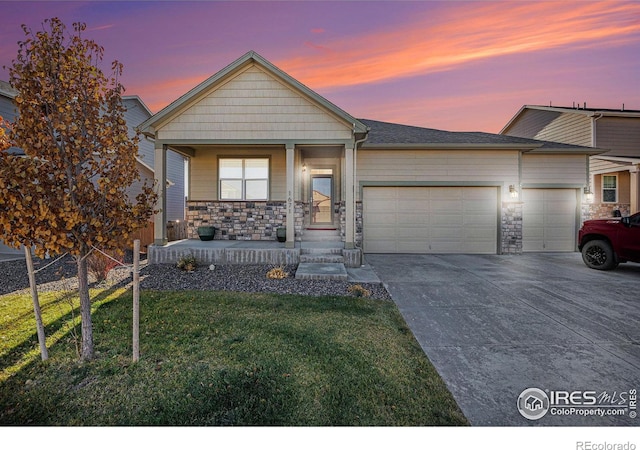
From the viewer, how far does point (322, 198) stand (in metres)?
11.4

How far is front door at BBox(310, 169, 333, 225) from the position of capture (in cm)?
Result: 1123

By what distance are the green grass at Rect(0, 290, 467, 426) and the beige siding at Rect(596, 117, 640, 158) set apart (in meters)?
15.8

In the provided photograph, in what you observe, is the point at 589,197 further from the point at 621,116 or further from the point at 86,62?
the point at 86,62

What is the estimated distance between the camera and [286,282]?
605 centimetres

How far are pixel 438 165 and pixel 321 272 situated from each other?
21.6ft

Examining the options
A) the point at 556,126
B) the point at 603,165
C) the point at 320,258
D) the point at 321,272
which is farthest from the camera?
the point at 556,126

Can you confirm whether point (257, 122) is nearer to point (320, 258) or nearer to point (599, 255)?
point (320, 258)

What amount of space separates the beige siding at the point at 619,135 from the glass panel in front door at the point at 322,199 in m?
12.6

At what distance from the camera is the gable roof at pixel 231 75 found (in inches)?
302

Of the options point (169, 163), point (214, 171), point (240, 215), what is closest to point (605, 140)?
point (240, 215)

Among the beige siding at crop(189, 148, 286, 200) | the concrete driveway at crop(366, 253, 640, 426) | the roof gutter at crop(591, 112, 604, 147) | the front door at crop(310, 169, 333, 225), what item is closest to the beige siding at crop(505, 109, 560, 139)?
the roof gutter at crop(591, 112, 604, 147)

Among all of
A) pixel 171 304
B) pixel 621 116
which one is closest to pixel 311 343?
pixel 171 304

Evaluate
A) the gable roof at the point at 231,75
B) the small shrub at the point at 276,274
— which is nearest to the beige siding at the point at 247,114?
the gable roof at the point at 231,75

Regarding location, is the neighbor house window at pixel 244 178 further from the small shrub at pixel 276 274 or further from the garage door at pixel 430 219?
the small shrub at pixel 276 274
